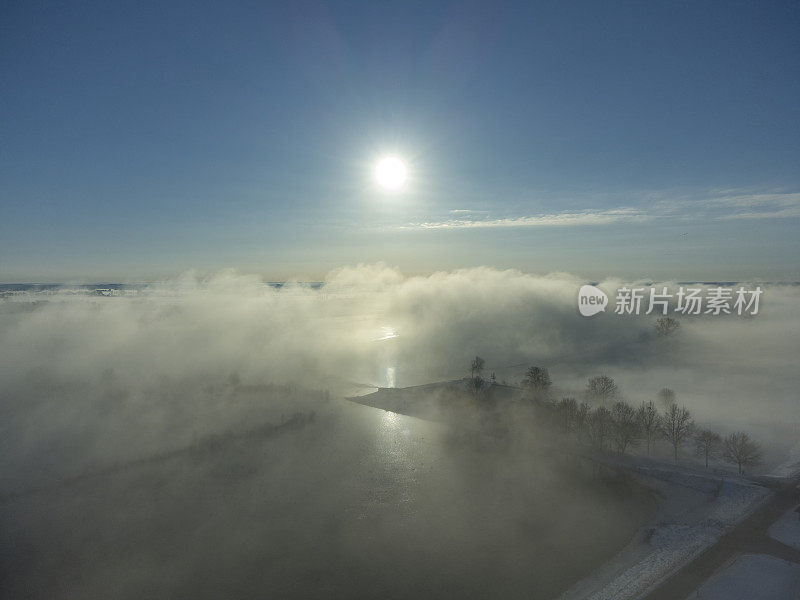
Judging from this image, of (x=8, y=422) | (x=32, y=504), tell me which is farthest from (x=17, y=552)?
(x=8, y=422)

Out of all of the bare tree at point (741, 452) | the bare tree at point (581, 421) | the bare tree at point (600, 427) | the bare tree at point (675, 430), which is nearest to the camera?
the bare tree at point (741, 452)

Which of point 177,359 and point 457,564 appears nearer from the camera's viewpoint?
point 457,564

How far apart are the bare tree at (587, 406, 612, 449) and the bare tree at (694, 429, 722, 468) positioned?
1239 centimetres

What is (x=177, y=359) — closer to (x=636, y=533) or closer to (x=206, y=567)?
(x=206, y=567)

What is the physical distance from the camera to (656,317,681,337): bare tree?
137400 millimetres

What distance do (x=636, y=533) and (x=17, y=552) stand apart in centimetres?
7001

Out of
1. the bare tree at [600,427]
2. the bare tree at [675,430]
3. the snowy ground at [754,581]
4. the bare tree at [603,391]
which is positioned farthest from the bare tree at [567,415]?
the snowy ground at [754,581]

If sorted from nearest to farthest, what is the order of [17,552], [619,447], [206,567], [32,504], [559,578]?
[559,578] < [206,567] < [17,552] < [32,504] < [619,447]

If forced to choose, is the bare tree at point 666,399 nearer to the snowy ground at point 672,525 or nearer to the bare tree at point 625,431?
the bare tree at point 625,431

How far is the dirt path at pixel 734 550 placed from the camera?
3067 centimetres

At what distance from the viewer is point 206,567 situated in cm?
3747

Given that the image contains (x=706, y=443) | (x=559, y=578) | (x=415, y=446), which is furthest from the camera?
(x=415, y=446)

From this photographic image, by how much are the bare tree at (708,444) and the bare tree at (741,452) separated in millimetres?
1745

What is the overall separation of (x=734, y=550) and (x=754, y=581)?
14.9 ft
